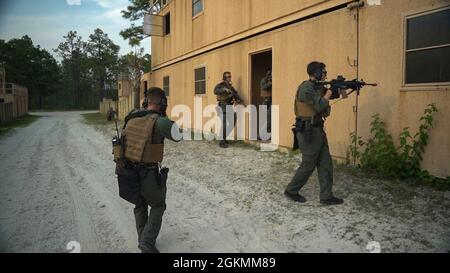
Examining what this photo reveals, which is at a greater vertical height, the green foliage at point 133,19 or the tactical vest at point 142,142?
the green foliage at point 133,19

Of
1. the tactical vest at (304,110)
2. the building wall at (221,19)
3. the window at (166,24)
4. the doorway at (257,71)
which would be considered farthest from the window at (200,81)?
the tactical vest at (304,110)

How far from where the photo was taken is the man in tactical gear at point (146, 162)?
3377mm

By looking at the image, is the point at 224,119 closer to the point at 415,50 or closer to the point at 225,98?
the point at 225,98

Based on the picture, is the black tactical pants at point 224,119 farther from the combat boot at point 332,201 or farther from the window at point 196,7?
the combat boot at point 332,201

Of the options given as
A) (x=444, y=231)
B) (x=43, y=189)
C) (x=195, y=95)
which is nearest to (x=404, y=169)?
(x=444, y=231)

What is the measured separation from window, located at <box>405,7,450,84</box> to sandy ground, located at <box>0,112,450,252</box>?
1.66 metres

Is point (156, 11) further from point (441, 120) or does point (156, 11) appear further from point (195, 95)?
point (441, 120)

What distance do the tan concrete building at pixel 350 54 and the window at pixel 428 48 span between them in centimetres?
1

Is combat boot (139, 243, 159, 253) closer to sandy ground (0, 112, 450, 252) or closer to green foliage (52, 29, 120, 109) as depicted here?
sandy ground (0, 112, 450, 252)

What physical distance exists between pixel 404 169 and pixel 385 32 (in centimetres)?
221

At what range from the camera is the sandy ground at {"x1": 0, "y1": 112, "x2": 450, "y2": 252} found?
3.69 m

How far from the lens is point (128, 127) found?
347 cm

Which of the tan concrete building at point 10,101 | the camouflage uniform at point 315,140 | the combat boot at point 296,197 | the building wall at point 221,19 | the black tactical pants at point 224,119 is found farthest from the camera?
the tan concrete building at point 10,101
